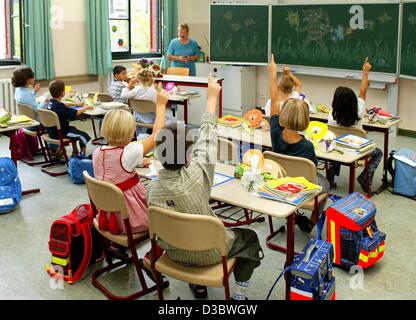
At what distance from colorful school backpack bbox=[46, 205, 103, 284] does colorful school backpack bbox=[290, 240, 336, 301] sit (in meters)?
1.29

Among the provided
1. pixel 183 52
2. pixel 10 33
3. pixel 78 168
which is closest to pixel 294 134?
pixel 78 168

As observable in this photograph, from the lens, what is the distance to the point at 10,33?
23.9 ft

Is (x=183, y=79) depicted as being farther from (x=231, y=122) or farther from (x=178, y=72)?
(x=231, y=122)

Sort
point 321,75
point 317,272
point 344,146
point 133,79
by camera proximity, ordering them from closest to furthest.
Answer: point 317,272 < point 344,146 < point 133,79 < point 321,75

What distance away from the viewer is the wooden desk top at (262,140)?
3.82 metres

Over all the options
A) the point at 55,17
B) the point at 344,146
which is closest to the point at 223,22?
the point at 55,17

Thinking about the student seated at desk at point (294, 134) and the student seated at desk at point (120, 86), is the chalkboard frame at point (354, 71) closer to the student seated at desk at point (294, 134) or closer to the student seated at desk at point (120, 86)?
the student seated at desk at point (120, 86)

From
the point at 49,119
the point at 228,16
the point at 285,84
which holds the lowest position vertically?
the point at 49,119

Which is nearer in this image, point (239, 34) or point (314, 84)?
point (314, 84)

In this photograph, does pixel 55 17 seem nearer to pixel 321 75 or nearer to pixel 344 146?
pixel 321 75

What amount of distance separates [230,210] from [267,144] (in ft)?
2.15

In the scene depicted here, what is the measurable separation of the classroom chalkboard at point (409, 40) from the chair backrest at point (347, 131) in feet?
7.83
